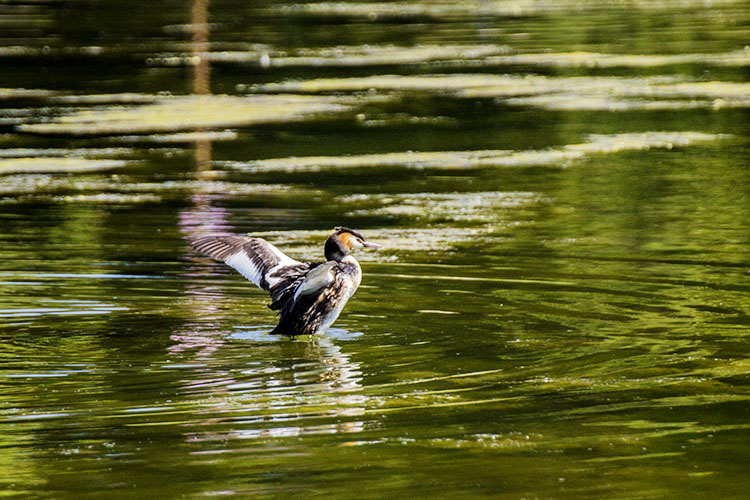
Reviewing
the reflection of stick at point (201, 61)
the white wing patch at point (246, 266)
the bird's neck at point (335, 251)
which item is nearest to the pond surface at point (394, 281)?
the reflection of stick at point (201, 61)

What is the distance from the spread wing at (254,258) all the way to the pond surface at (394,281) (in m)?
0.31

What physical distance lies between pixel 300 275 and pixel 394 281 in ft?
4.61

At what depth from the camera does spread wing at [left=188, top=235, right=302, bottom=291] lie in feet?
30.2

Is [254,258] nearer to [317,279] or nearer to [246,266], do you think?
[246,266]

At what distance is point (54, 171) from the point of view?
52.2ft

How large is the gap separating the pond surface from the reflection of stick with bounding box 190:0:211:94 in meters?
0.24

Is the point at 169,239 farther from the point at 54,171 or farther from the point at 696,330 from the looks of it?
the point at 696,330

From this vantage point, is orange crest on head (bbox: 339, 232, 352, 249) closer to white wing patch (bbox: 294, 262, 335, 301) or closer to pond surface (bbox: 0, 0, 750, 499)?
white wing patch (bbox: 294, 262, 335, 301)

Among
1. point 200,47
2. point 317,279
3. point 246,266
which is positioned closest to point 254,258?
point 246,266

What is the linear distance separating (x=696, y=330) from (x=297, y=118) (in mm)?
11355

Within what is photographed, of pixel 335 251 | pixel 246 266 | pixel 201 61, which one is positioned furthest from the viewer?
pixel 201 61

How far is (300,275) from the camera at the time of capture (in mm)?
9133

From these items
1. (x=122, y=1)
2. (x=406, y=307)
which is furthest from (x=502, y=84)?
(x=122, y=1)

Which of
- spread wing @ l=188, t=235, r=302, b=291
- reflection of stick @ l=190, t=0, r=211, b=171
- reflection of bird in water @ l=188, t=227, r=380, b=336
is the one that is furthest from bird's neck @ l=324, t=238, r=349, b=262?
reflection of stick @ l=190, t=0, r=211, b=171
